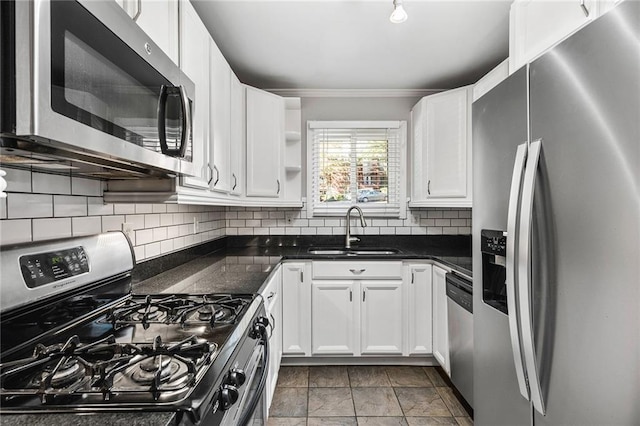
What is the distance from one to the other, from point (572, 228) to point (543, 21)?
3.15 feet

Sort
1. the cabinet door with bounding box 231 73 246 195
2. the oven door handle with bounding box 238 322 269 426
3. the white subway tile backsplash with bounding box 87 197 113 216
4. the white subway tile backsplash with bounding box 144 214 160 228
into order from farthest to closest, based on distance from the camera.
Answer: the cabinet door with bounding box 231 73 246 195 < the white subway tile backsplash with bounding box 144 214 160 228 < the white subway tile backsplash with bounding box 87 197 113 216 < the oven door handle with bounding box 238 322 269 426

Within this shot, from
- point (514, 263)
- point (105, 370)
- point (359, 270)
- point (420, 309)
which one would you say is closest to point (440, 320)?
point (420, 309)

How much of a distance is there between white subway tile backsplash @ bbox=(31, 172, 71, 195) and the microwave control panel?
215 mm

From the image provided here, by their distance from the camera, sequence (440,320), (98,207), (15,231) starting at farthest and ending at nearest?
(440,320) < (98,207) < (15,231)

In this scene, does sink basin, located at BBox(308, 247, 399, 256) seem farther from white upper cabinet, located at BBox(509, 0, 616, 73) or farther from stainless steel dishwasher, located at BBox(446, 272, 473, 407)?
white upper cabinet, located at BBox(509, 0, 616, 73)

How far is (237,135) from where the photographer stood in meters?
2.35

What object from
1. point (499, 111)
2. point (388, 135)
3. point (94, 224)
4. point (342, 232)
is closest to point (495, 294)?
point (499, 111)

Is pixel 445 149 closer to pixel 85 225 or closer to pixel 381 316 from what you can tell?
pixel 381 316

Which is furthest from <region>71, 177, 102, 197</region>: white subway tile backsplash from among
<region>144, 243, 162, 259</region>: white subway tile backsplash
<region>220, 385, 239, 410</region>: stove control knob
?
<region>220, 385, 239, 410</region>: stove control knob

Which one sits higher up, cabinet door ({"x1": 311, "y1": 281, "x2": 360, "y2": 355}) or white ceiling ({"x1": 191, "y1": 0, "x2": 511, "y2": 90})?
white ceiling ({"x1": 191, "y1": 0, "x2": 511, "y2": 90})

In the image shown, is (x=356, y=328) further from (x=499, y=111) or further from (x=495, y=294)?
(x=499, y=111)

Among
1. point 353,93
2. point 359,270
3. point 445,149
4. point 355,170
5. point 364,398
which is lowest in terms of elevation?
point 364,398

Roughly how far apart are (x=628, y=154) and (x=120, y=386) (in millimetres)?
1212

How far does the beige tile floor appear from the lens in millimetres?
1991
